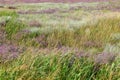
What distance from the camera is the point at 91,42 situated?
1476 centimetres

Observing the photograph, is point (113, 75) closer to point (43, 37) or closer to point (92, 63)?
point (92, 63)

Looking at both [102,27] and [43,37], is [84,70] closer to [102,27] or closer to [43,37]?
[43,37]

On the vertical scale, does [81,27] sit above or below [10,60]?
Result: below

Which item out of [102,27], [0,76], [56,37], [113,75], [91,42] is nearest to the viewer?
[0,76]

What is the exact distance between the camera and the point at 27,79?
331 inches

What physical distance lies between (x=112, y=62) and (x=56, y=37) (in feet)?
20.8

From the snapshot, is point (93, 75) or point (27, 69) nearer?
point (27, 69)

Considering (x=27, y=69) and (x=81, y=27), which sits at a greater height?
(x=27, y=69)

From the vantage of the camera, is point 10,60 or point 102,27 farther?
point 102,27

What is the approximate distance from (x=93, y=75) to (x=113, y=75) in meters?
0.51

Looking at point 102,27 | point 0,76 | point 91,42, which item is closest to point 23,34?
point 91,42

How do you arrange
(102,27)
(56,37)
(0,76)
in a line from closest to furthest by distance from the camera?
(0,76)
(56,37)
(102,27)

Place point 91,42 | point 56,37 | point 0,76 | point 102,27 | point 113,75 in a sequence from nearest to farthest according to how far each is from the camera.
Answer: point 0,76 < point 113,75 < point 91,42 < point 56,37 < point 102,27

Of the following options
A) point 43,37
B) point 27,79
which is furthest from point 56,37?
point 27,79
